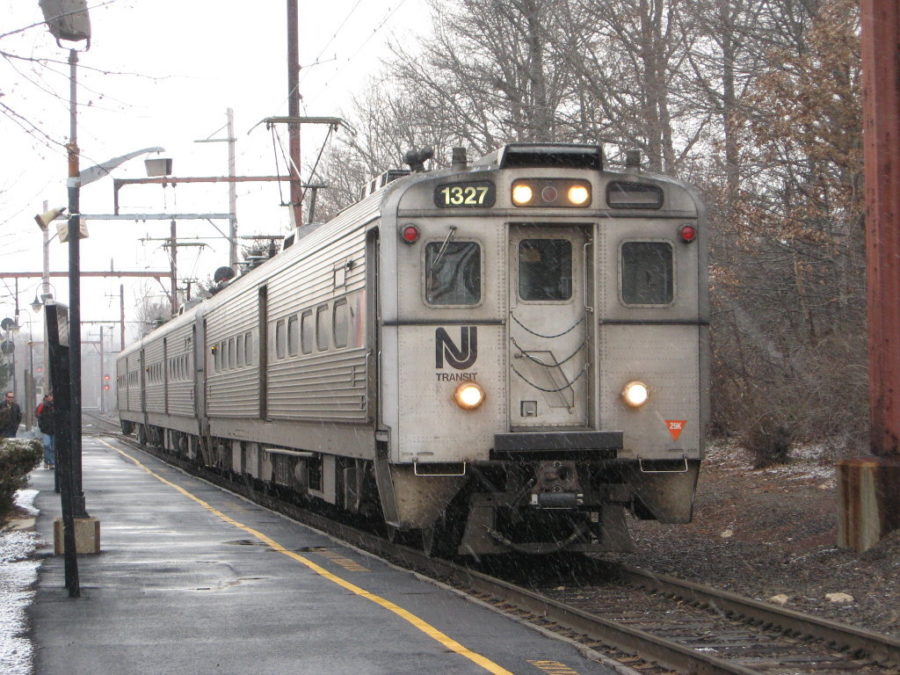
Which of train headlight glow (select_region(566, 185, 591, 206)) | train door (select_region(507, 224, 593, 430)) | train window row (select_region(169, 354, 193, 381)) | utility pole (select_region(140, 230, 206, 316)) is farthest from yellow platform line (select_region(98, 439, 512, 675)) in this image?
utility pole (select_region(140, 230, 206, 316))

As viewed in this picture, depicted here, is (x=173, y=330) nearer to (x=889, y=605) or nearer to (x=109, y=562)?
(x=109, y=562)

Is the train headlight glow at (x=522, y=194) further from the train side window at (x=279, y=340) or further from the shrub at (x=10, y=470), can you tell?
the shrub at (x=10, y=470)

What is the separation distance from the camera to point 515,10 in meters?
28.4

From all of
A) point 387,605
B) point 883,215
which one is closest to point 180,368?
point 883,215

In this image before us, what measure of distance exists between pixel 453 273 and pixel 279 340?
19.1 feet

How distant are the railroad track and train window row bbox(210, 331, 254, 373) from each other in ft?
24.3

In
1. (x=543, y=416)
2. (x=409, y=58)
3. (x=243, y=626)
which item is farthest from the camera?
(x=409, y=58)

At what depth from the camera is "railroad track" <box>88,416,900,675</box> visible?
24.2 feet

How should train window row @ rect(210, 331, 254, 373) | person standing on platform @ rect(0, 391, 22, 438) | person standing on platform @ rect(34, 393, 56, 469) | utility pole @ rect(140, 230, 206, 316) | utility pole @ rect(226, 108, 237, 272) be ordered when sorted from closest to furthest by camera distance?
1. train window row @ rect(210, 331, 254, 373)
2. person standing on platform @ rect(34, 393, 56, 469)
3. person standing on platform @ rect(0, 391, 22, 438)
4. utility pole @ rect(226, 108, 237, 272)
5. utility pole @ rect(140, 230, 206, 316)

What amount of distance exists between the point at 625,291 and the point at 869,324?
2.14m

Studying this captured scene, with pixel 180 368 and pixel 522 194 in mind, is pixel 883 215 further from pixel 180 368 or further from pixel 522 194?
pixel 180 368

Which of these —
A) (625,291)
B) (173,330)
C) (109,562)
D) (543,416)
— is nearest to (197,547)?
(109,562)

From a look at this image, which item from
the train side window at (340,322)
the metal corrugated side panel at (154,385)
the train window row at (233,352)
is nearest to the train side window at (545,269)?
the train side window at (340,322)

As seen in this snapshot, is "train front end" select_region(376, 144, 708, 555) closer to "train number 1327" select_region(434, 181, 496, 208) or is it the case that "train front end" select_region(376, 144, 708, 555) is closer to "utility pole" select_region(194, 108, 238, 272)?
"train number 1327" select_region(434, 181, 496, 208)
